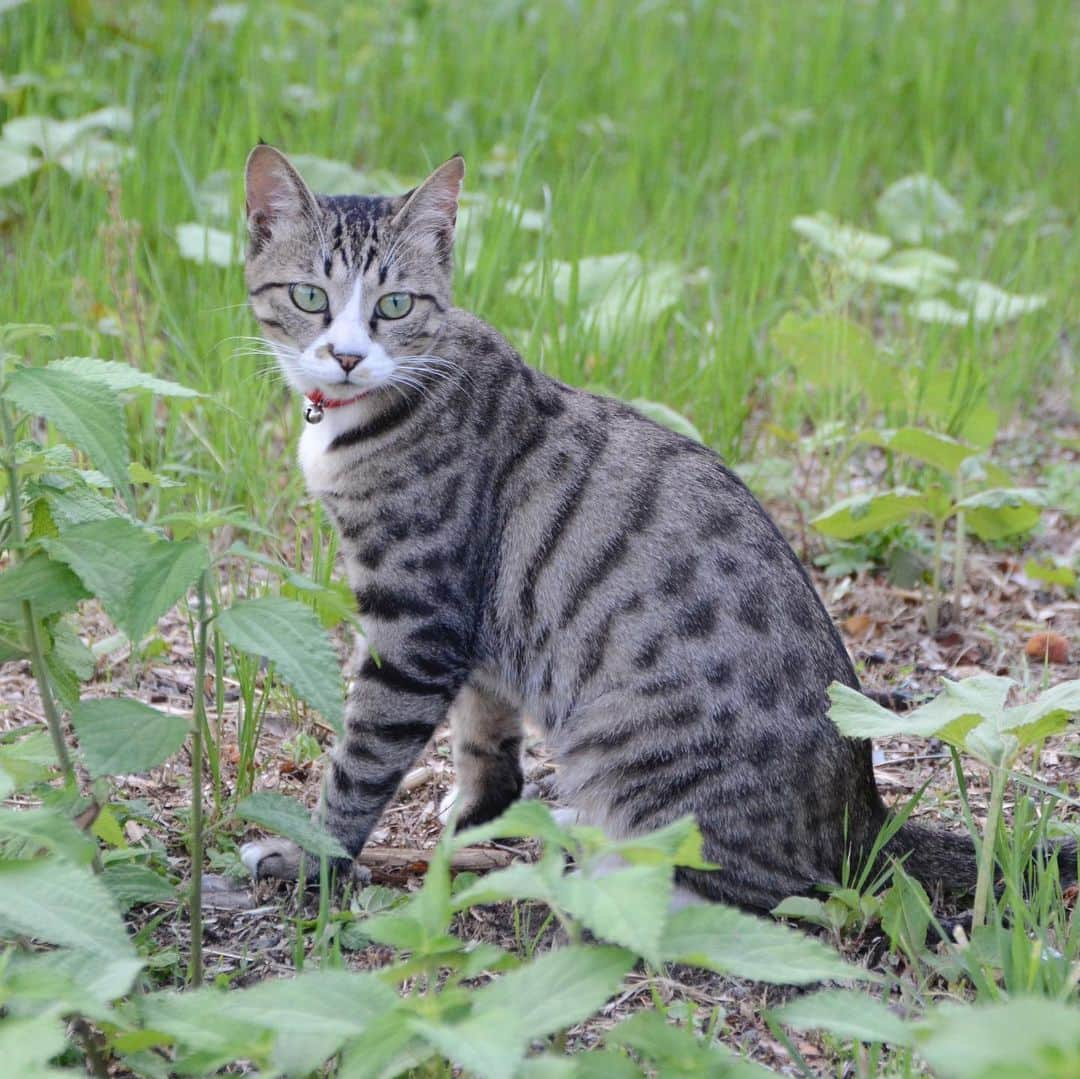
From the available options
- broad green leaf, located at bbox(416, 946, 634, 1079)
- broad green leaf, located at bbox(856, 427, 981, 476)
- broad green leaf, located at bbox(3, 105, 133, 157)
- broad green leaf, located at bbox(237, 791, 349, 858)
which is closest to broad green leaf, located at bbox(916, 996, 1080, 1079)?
broad green leaf, located at bbox(416, 946, 634, 1079)

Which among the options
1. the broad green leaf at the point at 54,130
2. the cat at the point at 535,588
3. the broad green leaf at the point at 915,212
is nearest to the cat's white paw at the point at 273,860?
the cat at the point at 535,588

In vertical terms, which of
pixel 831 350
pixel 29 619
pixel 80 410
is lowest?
pixel 29 619

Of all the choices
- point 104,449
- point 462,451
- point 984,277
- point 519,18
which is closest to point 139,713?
point 104,449

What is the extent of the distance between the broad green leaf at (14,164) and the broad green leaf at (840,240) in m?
2.74

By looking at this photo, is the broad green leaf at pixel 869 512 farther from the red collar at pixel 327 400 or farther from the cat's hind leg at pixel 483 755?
the red collar at pixel 327 400

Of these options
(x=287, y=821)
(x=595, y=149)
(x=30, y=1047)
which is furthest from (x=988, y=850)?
(x=595, y=149)

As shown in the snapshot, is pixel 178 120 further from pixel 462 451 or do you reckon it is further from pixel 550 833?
pixel 550 833

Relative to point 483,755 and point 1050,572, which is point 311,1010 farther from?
point 1050,572

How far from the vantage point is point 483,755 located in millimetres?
3305

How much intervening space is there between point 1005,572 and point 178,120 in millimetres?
3727

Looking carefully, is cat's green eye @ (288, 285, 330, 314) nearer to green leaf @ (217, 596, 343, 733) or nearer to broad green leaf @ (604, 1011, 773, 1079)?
green leaf @ (217, 596, 343, 733)

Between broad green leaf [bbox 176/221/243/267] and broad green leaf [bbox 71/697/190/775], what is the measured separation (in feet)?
8.33

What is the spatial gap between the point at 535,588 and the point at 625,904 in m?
1.39

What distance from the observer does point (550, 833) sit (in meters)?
1.79
